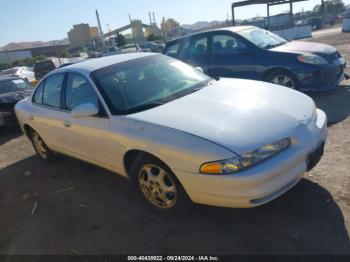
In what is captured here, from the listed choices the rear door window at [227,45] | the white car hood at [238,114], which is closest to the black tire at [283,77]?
the rear door window at [227,45]

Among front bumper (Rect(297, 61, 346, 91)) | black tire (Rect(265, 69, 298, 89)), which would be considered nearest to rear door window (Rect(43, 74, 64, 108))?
black tire (Rect(265, 69, 298, 89))

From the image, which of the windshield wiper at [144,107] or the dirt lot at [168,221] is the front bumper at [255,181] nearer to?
the dirt lot at [168,221]

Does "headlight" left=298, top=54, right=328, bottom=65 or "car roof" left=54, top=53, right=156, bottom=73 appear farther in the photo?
"headlight" left=298, top=54, right=328, bottom=65

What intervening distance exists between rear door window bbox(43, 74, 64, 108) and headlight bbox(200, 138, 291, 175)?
2.67 meters

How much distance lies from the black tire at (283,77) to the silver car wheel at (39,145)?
457 cm

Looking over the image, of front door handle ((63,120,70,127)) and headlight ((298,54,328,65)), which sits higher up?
front door handle ((63,120,70,127))

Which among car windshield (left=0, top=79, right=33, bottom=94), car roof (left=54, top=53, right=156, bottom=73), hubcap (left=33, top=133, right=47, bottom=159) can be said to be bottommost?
hubcap (left=33, top=133, right=47, bottom=159)

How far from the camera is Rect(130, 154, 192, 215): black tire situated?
339 cm

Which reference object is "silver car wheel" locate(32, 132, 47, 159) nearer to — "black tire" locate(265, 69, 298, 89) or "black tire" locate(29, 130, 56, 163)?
"black tire" locate(29, 130, 56, 163)

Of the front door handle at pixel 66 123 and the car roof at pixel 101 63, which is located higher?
the car roof at pixel 101 63

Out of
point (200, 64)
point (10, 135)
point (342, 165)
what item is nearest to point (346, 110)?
point (342, 165)

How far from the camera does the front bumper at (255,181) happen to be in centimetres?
295

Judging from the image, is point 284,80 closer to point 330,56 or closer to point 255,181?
point 330,56

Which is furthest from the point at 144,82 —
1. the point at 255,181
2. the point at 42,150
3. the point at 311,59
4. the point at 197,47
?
the point at 197,47
